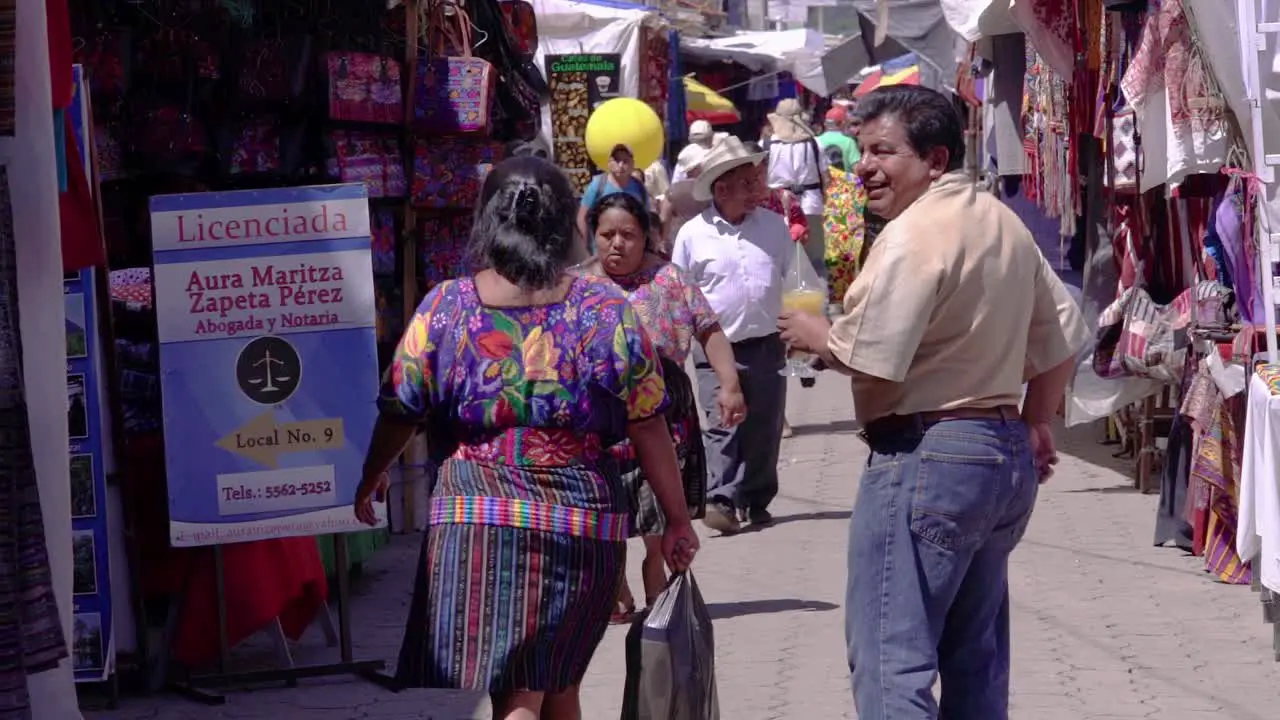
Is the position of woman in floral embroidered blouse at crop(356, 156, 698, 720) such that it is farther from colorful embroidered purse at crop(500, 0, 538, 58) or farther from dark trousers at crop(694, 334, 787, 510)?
colorful embroidered purse at crop(500, 0, 538, 58)

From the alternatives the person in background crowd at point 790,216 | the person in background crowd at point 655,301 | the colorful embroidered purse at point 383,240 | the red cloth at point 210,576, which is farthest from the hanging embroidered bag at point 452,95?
the person in background crowd at point 790,216

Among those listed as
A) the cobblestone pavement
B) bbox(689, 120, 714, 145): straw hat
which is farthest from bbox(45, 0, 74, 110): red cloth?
bbox(689, 120, 714, 145): straw hat

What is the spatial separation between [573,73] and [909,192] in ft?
48.0

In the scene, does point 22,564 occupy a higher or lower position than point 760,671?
higher

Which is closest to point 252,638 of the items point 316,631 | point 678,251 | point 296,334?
point 316,631

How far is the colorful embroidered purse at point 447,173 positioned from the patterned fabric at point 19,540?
4617mm

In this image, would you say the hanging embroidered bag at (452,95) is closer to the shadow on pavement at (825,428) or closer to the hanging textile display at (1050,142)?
the hanging textile display at (1050,142)

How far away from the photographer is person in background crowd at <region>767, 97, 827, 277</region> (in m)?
18.4

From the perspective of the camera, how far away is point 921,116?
14.1 ft

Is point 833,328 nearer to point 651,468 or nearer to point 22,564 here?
point 651,468

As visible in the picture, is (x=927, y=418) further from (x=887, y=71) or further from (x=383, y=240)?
(x=887, y=71)

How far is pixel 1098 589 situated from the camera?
7965 millimetres

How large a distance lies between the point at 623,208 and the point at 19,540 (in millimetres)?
3076

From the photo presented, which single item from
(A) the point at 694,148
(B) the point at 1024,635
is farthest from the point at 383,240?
(A) the point at 694,148
